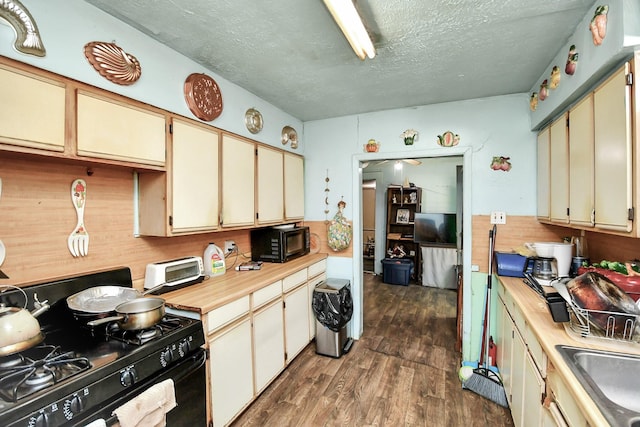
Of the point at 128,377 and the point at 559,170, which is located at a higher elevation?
the point at 559,170

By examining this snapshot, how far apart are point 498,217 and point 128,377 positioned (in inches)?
115

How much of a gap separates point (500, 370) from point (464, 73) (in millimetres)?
2414

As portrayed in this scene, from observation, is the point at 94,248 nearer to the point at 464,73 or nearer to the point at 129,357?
the point at 129,357

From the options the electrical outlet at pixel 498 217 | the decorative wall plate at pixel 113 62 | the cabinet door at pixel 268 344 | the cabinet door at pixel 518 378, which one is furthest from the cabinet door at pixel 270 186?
the cabinet door at pixel 518 378

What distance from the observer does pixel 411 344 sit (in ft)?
10.1

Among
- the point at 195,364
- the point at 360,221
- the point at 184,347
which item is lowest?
the point at 195,364

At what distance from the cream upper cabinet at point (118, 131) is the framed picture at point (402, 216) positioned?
4844mm

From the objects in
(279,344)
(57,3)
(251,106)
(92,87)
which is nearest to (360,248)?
(279,344)

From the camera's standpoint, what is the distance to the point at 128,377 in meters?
1.17

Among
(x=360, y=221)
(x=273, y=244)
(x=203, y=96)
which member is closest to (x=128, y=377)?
(x=273, y=244)

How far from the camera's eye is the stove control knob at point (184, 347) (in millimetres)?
1417

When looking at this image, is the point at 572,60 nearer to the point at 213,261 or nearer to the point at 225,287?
the point at 225,287

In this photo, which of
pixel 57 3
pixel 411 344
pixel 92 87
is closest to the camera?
pixel 57 3

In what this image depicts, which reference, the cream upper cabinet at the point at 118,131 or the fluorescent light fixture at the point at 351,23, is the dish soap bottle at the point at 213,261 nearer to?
the cream upper cabinet at the point at 118,131
